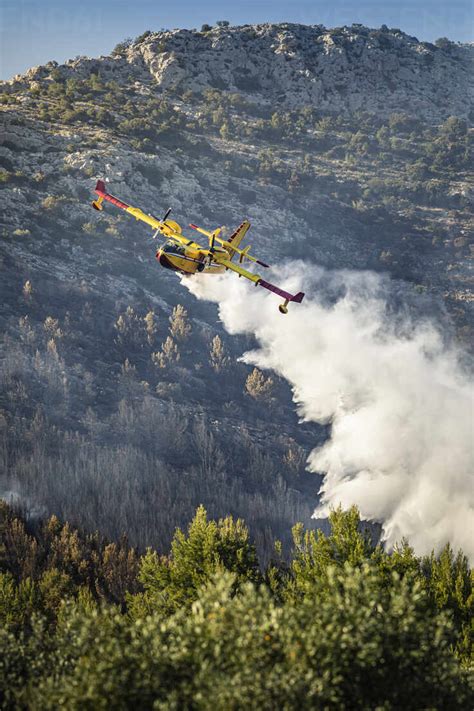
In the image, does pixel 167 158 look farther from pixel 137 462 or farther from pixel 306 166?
pixel 137 462

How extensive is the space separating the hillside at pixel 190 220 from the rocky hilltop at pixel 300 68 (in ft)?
1.46

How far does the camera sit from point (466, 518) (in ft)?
194

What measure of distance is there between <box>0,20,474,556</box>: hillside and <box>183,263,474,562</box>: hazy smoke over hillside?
5.59 metres

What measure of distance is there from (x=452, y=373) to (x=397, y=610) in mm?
60450

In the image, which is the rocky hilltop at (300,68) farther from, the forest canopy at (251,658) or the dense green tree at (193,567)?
the forest canopy at (251,658)

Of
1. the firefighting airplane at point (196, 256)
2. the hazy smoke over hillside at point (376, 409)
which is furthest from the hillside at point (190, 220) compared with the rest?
the firefighting airplane at point (196, 256)

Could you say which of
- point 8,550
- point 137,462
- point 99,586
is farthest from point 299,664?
point 137,462

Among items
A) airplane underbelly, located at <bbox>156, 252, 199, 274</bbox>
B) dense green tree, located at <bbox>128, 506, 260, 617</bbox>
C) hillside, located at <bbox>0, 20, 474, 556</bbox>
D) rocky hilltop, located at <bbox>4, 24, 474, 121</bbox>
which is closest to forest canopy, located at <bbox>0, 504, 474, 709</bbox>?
dense green tree, located at <bbox>128, 506, 260, 617</bbox>

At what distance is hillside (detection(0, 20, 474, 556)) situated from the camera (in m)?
68.9

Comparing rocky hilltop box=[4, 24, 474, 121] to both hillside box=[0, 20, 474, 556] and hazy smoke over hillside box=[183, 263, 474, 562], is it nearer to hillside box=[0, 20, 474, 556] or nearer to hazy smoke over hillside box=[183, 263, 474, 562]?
hillside box=[0, 20, 474, 556]

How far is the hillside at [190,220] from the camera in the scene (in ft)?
226

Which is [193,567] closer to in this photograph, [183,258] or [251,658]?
[183,258]

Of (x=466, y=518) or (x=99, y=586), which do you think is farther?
(x=466, y=518)

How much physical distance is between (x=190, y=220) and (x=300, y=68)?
64.3m
